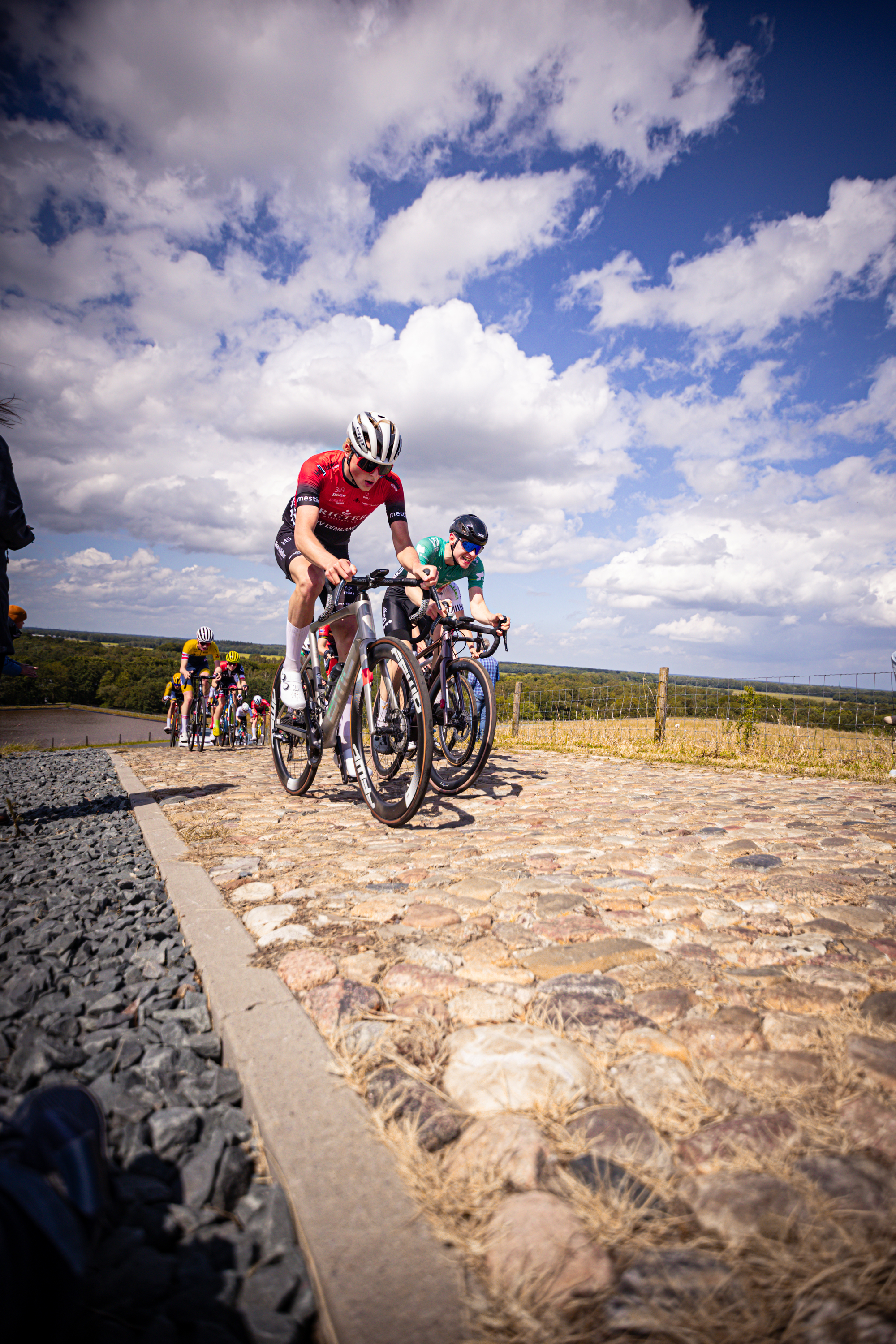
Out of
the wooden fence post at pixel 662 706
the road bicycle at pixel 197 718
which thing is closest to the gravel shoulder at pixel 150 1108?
the road bicycle at pixel 197 718

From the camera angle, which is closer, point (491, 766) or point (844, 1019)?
point (844, 1019)

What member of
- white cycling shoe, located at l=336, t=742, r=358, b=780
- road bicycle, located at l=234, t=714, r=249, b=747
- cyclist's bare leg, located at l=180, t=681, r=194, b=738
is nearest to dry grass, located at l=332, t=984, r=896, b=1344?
white cycling shoe, located at l=336, t=742, r=358, b=780

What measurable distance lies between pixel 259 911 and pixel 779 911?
2.15 m

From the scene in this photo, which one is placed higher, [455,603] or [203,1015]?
[455,603]

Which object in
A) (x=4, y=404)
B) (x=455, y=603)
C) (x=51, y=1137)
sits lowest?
(x=51, y=1137)

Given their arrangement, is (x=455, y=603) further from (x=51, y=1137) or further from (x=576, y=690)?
(x=576, y=690)

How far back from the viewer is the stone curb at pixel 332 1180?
85 centimetres

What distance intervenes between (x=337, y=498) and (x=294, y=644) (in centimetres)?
129

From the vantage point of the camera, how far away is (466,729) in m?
5.46

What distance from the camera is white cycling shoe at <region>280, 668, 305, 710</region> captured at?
5.15 metres

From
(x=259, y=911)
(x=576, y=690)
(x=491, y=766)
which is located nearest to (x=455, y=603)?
(x=491, y=766)

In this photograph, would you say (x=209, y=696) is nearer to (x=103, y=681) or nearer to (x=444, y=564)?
(x=444, y=564)

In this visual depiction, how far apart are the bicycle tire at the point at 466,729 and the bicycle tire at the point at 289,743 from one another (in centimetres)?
109

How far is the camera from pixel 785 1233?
3.18 ft
